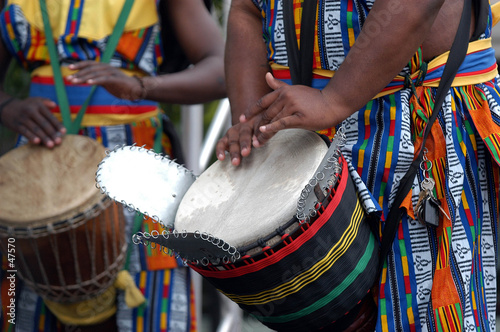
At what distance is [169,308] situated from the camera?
7.94 feet

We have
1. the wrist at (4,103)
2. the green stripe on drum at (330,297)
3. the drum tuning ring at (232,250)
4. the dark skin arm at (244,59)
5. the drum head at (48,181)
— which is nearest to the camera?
the drum tuning ring at (232,250)

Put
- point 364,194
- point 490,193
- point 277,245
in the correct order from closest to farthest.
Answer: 1. point 277,245
2. point 364,194
3. point 490,193

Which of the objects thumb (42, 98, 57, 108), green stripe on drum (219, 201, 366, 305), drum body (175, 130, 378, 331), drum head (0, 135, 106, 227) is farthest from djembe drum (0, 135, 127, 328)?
green stripe on drum (219, 201, 366, 305)

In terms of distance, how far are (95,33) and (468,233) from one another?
1.39m

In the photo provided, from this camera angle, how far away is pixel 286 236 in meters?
1.46

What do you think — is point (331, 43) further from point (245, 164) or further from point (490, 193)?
point (490, 193)

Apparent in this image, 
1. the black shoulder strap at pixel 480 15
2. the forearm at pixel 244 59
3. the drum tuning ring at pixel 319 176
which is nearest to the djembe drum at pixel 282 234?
the drum tuning ring at pixel 319 176

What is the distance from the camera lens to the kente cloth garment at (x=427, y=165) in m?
1.67

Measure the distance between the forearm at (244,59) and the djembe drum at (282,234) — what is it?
224 millimetres

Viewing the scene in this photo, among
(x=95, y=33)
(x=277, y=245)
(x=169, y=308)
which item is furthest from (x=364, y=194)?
(x=95, y=33)

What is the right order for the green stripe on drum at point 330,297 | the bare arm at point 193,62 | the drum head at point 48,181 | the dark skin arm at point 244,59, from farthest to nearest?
1. the bare arm at point 193,62
2. the drum head at point 48,181
3. the dark skin arm at point 244,59
4. the green stripe on drum at point 330,297

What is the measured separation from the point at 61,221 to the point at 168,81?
0.68 metres

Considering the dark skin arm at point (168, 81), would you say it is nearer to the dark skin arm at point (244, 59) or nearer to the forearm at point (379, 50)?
the dark skin arm at point (244, 59)

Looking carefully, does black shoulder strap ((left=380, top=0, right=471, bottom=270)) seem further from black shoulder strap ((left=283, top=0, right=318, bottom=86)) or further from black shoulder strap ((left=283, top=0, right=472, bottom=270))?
black shoulder strap ((left=283, top=0, right=318, bottom=86))
